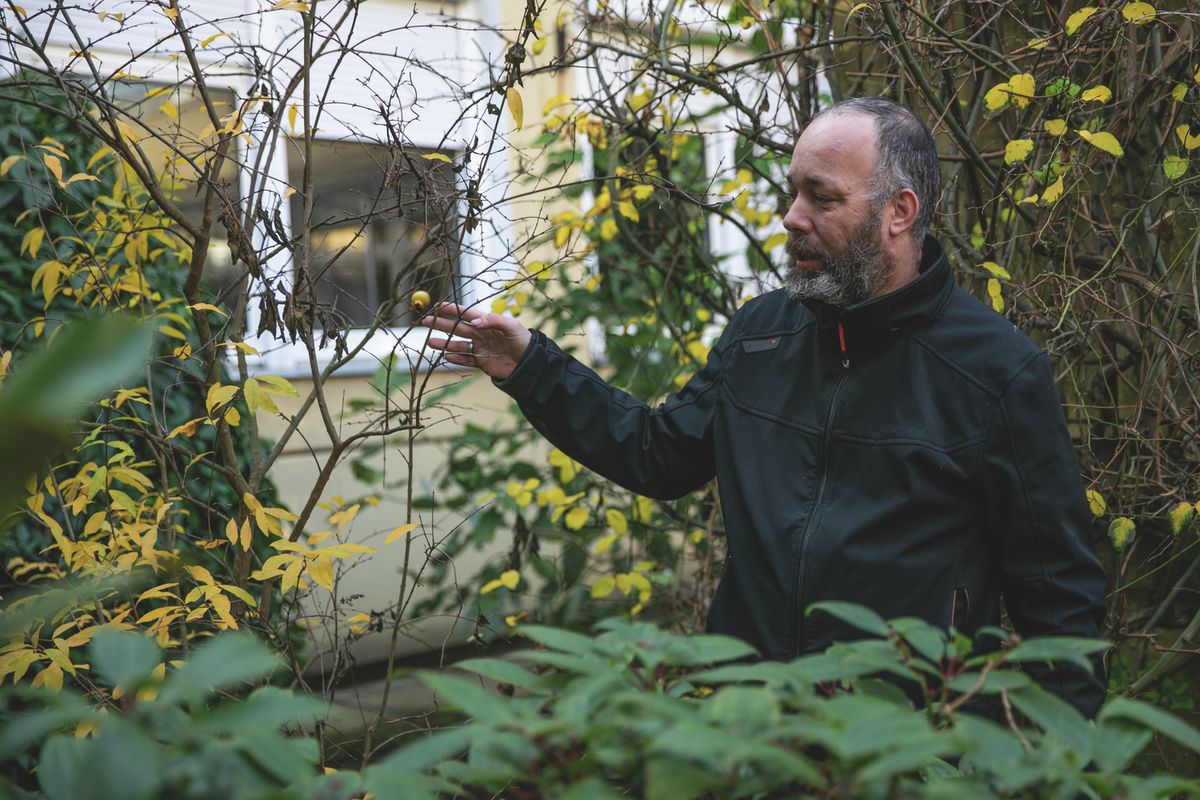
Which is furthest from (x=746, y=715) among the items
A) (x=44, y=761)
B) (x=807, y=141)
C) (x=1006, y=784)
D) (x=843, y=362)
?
(x=807, y=141)

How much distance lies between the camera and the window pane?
246 cm

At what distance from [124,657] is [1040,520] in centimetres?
171

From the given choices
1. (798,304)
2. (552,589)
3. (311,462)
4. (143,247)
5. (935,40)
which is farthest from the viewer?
(311,462)

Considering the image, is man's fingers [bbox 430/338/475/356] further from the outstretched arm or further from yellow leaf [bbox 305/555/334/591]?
yellow leaf [bbox 305/555/334/591]

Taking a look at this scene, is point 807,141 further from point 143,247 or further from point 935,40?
point 143,247

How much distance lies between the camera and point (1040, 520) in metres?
2.18

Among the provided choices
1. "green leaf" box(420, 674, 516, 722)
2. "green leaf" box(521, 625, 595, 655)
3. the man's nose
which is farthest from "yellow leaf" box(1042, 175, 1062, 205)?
"green leaf" box(420, 674, 516, 722)

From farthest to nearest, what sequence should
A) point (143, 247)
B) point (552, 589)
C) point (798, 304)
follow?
point (552, 589) < point (143, 247) < point (798, 304)

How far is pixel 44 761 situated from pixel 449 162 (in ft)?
5.78

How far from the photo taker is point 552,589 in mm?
4957

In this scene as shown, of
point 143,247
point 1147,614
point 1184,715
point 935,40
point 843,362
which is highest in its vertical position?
point 935,40

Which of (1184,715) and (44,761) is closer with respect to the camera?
(44,761)

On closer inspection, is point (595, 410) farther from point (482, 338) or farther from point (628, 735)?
point (628, 735)

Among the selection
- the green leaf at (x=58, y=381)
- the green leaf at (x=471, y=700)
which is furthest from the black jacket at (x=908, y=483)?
the green leaf at (x=58, y=381)
